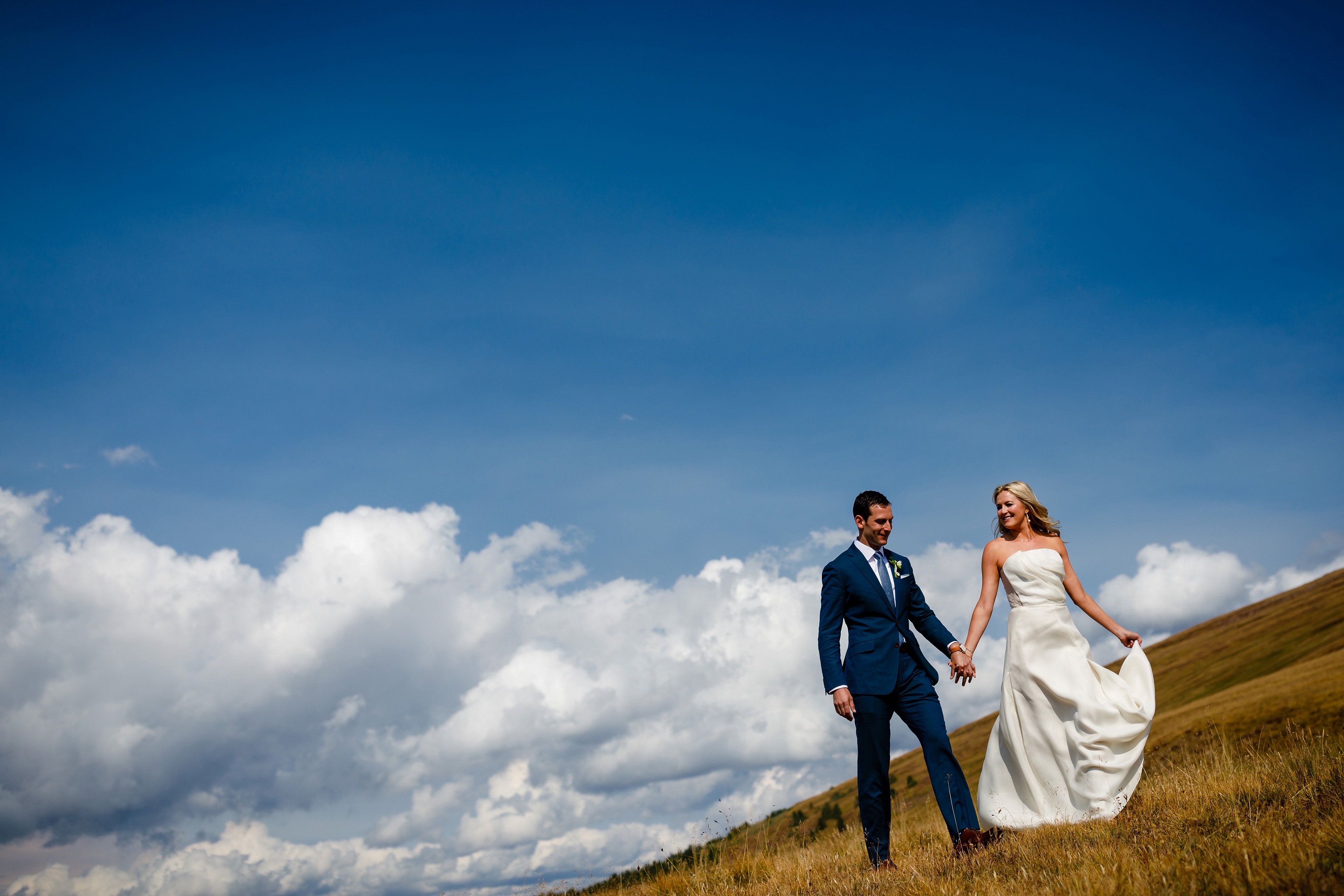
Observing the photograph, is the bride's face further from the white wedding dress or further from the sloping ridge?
the sloping ridge

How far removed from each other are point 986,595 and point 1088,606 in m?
1.05

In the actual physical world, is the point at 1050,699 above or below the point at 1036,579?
below

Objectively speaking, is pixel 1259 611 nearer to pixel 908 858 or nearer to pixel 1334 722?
pixel 1334 722

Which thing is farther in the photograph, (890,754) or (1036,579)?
(1036,579)

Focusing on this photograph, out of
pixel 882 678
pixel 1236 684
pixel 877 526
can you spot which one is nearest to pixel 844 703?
pixel 882 678

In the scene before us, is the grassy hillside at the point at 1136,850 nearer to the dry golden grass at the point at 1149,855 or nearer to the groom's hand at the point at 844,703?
the dry golden grass at the point at 1149,855

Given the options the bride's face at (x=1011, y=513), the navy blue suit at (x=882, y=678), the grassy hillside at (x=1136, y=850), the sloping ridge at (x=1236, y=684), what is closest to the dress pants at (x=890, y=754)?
the navy blue suit at (x=882, y=678)

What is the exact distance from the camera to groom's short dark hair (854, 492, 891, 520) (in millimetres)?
8164

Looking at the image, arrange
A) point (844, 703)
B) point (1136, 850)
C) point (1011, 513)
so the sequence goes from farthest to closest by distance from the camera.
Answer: point (1011, 513) < point (844, 703) < point (1136, 850)

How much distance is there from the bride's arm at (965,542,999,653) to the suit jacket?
1.93 feet

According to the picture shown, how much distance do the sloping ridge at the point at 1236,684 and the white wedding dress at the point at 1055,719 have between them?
2.22m

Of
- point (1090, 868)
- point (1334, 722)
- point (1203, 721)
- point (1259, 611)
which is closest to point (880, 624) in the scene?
point (1090, 868)

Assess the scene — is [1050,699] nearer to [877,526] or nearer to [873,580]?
[873,580]

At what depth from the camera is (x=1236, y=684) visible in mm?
59094
